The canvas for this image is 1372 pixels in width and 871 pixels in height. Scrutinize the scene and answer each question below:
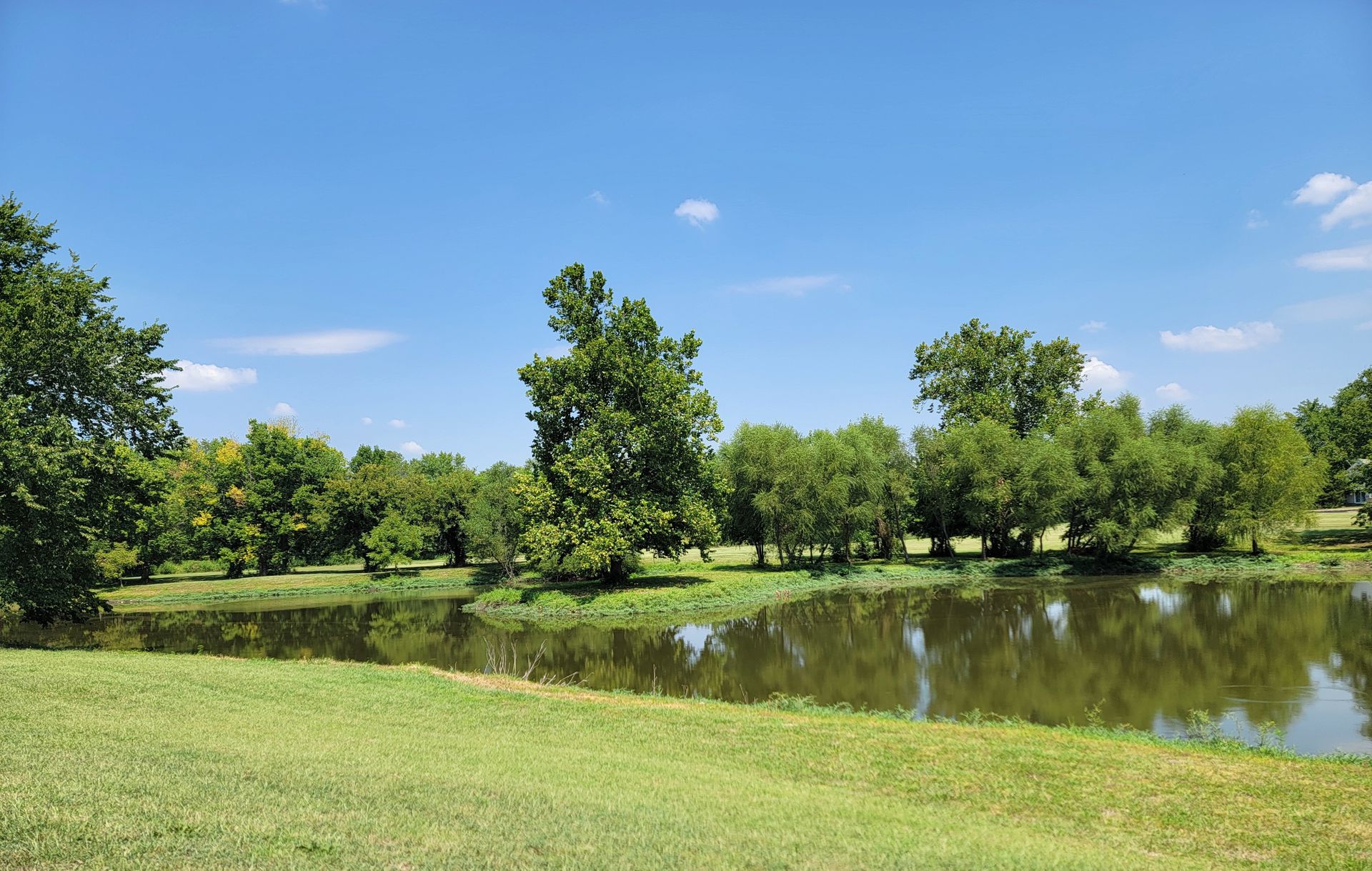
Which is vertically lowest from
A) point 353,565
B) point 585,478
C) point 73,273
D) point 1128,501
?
point 353,565

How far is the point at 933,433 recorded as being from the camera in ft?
188

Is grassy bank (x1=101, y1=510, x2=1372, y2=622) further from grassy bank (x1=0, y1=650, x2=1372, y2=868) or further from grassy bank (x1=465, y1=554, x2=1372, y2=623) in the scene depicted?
grassy bank (x1=0, y1=650, x2=1372, y2=868)

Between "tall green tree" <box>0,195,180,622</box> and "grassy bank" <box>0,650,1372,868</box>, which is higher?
"tall green tree" <box>0,195,180,622</box>

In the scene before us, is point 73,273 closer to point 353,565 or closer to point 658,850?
point 658,850

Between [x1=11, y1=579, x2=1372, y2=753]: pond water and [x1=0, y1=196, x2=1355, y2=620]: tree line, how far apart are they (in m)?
7.13

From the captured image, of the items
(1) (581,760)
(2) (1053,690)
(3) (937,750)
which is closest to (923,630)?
(2) (1053,690)

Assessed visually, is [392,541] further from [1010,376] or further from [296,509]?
[1010,376]

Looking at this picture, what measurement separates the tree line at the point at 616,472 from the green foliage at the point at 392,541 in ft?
0.71

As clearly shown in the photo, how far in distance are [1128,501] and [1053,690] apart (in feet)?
115

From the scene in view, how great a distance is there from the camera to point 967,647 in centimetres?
2495

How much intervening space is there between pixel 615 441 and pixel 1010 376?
133ft

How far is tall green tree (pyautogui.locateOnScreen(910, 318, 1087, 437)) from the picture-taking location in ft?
204

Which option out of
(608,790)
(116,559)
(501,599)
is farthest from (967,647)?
(116,559)

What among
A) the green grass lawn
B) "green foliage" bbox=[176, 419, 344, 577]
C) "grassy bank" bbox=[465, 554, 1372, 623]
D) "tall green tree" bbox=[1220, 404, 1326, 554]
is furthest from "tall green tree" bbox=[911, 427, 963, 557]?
"green foliage" bbox=[176, 419, 344, 577]
